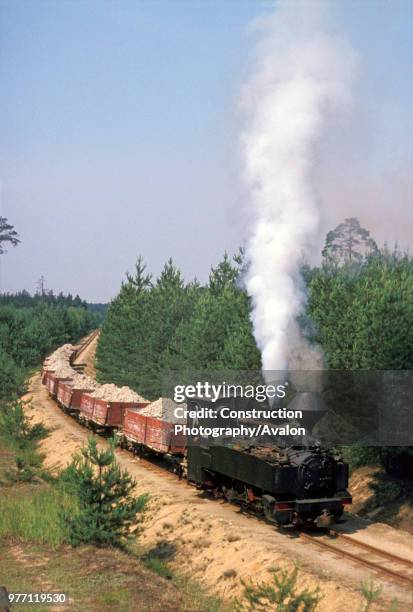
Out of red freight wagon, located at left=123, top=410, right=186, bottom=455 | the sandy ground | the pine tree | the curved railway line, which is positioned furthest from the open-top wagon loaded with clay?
the curved railway line

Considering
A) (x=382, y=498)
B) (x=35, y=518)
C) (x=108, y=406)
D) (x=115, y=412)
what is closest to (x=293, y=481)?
(x=35, y=518)

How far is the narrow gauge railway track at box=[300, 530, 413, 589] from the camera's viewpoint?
1424 centimetres

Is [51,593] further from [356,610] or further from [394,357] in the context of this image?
[394,357]

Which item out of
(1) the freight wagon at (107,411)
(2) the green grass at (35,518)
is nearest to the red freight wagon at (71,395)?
(1) the freight wagon at (107,411)

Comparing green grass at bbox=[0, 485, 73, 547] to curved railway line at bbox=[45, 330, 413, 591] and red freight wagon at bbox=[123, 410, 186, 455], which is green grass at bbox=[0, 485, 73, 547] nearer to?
red freight wagon at bbox=[123, 410, 186, 455]

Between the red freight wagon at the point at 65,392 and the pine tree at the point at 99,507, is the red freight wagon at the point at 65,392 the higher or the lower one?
the higher one

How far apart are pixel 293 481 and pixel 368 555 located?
2.44m

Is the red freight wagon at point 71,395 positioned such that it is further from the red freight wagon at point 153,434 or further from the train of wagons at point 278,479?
the train of wagons at point 278,479

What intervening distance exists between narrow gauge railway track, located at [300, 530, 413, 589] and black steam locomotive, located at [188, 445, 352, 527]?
0.52 metres

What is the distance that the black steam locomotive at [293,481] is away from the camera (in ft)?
53.6

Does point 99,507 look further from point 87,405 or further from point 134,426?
point 87,405

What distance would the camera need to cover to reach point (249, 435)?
60.0 ft

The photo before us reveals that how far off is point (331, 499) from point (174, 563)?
444cm

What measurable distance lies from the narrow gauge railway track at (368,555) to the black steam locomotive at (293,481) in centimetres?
52
